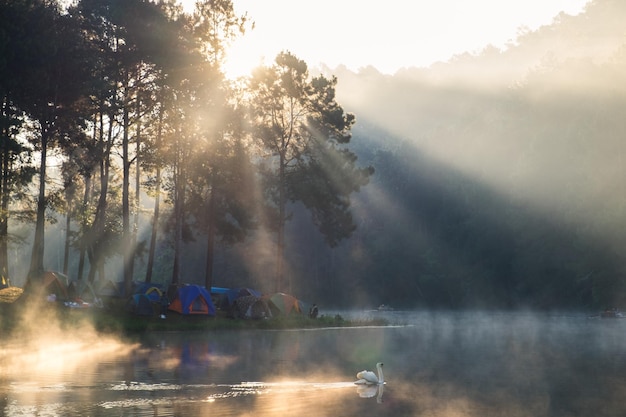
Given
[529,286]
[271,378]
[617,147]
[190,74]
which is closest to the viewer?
[271,378]

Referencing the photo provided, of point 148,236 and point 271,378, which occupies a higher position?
point 148,236

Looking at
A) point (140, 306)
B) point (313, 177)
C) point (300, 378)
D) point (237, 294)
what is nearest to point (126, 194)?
point (140, 306)

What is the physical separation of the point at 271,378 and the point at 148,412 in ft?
25.0

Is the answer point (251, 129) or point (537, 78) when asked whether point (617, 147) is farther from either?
point (251, 129)

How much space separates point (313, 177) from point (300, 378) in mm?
42696

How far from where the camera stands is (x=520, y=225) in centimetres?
11400

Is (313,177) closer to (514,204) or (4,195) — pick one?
(4,195)

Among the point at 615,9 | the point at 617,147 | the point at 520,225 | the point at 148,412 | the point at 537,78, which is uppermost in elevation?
the point at 615,9

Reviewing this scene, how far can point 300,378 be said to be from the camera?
81.5ft

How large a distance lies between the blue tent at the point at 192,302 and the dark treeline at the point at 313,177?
402 centimetres

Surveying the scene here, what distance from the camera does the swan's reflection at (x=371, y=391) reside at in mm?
21553

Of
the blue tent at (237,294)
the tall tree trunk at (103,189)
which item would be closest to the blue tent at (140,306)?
the tall tree trunk at (103,189)

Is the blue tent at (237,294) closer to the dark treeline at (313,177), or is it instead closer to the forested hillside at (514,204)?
the dark treeline at (313,177)

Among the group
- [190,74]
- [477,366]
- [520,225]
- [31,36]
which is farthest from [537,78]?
[477,366]
